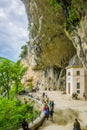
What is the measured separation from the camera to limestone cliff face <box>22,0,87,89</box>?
2898 cm

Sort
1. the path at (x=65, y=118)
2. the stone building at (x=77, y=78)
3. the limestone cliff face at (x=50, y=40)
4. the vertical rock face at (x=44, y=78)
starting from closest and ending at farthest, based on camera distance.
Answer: the path at (x=65, y=118), the limestone cliff face at (x=50, y=40), the stone building at (x=77, y=78), the vertical rock face at (x=44, y=78)

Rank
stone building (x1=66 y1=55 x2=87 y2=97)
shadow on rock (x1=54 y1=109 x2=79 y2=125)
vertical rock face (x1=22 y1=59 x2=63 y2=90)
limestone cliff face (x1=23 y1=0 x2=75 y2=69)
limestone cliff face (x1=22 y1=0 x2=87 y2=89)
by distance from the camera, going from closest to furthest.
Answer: shadow on rock (x1=54 y1=109 x2=79 y2=125) < limestone cliff face (x1=22 y1=0 x2=87 y2=89) < limestone cliff face (x1=23 y1=0 x2=75 y2=69) < stone building (x1=66 y1=55 x2=87 y2=97) < vertical rock face (x1=22 y1=59 x2=63 y2=90)

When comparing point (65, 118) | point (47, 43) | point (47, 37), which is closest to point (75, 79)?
point (47, 43)

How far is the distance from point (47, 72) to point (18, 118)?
118 ft

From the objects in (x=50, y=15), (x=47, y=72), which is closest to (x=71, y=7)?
(x=50, y=15)

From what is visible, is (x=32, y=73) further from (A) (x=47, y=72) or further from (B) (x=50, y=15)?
(B) (x=50, y=15)

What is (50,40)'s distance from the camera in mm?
51844

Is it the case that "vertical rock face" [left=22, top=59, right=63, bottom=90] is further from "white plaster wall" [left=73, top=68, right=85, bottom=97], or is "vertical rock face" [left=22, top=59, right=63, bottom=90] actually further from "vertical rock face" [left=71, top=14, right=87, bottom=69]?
"vertical rock face" [left=71, top=14, right=87, bottom=69]

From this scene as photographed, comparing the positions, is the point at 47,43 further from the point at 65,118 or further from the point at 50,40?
the point at 65,118

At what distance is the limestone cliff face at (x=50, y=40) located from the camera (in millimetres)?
28984

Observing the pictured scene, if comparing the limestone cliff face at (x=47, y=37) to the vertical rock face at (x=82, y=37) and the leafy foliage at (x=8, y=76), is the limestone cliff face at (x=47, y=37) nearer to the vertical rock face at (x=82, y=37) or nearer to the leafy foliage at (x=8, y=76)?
the leafy foliage at (x=8, y=76)

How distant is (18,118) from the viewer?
29203mm

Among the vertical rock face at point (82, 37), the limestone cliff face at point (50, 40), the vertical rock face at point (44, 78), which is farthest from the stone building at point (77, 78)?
the vertical rock face at point (82, 37)

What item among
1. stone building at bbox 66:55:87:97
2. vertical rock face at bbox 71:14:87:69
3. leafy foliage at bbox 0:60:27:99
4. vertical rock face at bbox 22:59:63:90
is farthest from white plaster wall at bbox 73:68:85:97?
vertical rock face at bbox 71:14:87:69
